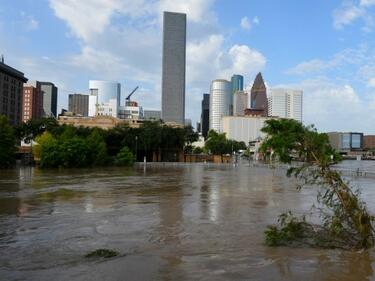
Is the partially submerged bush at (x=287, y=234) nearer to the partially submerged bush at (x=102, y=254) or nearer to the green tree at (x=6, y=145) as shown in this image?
the partially submerged bush at (x=102, y=254)

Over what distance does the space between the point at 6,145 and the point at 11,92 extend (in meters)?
97.7

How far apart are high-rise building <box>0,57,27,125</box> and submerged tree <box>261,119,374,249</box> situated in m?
148

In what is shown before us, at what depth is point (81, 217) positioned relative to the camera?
16.8 m

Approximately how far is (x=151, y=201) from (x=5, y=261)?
12.6m

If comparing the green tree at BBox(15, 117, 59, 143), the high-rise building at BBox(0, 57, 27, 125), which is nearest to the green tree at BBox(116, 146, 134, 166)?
the green tree at BBox(15, 117, 59, 143)

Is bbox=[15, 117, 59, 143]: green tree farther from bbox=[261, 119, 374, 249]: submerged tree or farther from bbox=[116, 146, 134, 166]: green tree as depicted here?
bbox=[261, 119, 374, 249]: submerged tree

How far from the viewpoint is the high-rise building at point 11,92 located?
151875 millimetres

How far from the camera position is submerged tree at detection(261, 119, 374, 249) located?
11266 millimetres

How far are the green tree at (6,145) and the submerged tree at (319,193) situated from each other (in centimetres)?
6204

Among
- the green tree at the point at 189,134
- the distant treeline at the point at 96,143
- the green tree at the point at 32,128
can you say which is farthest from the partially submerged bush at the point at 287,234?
the green tree at the point at 189,134

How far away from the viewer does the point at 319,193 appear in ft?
40.2

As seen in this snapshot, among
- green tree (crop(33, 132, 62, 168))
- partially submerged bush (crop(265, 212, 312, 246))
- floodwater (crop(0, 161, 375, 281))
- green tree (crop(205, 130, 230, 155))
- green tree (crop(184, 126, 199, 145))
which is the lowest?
floodwater (crop(0, 161, 375, 281))

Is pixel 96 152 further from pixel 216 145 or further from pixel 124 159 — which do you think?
pixel 216 145

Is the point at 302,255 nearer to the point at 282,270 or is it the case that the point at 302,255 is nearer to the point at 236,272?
the point at 282,270
